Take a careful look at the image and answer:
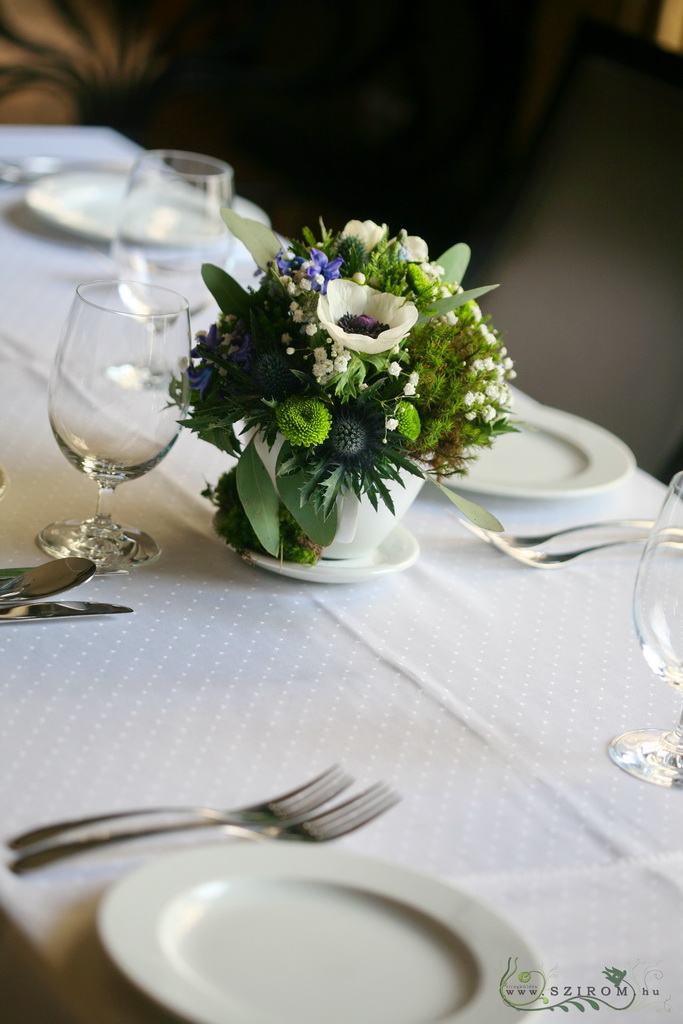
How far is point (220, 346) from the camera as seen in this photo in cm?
80

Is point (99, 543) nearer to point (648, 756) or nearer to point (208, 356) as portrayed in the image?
point (208, 356)

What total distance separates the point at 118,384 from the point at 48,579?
0.47 feet

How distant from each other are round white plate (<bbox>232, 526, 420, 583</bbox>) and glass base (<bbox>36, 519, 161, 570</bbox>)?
85mm

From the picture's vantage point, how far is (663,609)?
0.68 metres

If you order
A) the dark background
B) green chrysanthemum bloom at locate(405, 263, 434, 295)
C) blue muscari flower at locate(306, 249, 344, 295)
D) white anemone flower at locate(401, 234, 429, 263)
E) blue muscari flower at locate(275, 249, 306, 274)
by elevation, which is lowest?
the dark background

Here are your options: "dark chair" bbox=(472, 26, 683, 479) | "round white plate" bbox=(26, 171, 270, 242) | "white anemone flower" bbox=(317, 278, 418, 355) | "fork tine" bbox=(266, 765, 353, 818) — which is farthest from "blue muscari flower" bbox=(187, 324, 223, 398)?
"dark chair" bbox=(472, 26, 683, 479)

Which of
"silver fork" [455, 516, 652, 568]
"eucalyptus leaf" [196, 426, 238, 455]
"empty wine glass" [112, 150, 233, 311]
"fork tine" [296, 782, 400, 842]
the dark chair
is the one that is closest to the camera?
"fork tine" [296, 782, 400, 842]

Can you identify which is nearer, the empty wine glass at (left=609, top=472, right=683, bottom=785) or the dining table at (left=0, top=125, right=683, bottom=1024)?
Result: the dining table at (left=0, top=125, right=683, bottom=1024)

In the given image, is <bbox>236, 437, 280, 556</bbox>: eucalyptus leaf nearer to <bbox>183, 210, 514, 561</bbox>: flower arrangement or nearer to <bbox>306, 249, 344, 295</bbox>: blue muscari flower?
<bbox>183, 210, 514, 561</bbox>: flower arrangement

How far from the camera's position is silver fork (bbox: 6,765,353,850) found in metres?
0.55

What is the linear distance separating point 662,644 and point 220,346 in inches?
14.8

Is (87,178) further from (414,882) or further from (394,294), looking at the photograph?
(414,882)

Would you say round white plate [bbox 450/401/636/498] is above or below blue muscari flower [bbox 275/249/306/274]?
below

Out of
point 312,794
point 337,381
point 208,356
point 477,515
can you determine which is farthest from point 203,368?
point 312,794
